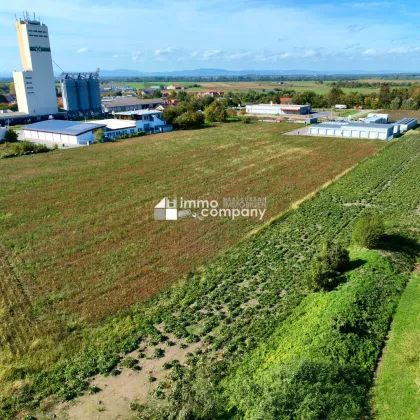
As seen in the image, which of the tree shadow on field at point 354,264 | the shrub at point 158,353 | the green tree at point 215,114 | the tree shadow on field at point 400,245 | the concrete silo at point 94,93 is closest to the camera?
the shrub at point 158,353

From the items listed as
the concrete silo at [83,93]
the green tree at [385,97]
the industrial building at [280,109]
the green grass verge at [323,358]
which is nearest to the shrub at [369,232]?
the green grass verge at [323,358]

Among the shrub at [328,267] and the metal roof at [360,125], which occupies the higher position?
the metal roof at [360,125]

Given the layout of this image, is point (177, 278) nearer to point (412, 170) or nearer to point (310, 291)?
point (310, 291)

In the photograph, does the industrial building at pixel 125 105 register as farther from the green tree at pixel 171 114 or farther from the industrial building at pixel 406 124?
the industrial building at pixel 406 124

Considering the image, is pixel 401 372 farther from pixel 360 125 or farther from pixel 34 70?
pixel 34 70

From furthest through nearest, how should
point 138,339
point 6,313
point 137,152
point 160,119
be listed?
1. point 160,119
2. point 137,152
3. point 6,313
4. point 138,339

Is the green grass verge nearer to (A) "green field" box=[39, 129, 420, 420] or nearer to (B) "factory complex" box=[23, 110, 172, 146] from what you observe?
(A) "green field" box=[39, 129, 420, 420]

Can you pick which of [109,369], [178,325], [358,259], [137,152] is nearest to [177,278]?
[178,325]
